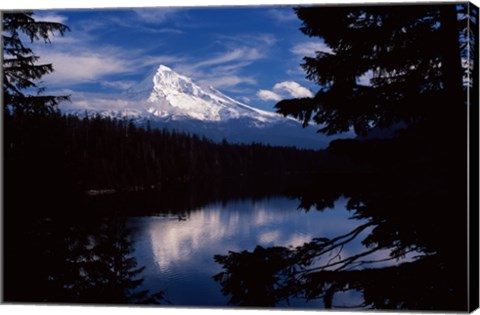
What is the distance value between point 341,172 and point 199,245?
1654mm

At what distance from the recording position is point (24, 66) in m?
5.99

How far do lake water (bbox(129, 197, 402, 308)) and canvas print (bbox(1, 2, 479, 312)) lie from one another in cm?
2

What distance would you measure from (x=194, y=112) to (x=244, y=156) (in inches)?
29.5

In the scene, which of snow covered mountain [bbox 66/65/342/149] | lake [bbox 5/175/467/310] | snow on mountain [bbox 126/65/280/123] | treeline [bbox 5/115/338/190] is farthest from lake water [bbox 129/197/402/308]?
snow on mountain [bbox 126/65/280/123]

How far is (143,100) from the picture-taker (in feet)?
20.7

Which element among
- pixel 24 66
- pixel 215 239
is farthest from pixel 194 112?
pixel 24 66

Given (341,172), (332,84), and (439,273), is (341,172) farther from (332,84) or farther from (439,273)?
(439,273)

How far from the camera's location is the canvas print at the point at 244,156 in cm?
498

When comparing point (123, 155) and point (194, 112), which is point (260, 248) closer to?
point (194, 112)

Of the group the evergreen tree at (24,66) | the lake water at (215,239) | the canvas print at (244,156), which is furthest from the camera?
the evergreen tree at (24,66)

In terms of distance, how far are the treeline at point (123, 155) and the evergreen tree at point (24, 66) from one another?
154 mm

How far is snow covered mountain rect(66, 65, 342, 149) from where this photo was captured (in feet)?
19.1

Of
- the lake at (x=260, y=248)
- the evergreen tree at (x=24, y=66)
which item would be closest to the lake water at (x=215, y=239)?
the lake at (x=260, y=248)

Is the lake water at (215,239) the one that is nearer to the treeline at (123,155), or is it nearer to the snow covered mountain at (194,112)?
the treeline at (123,155)
